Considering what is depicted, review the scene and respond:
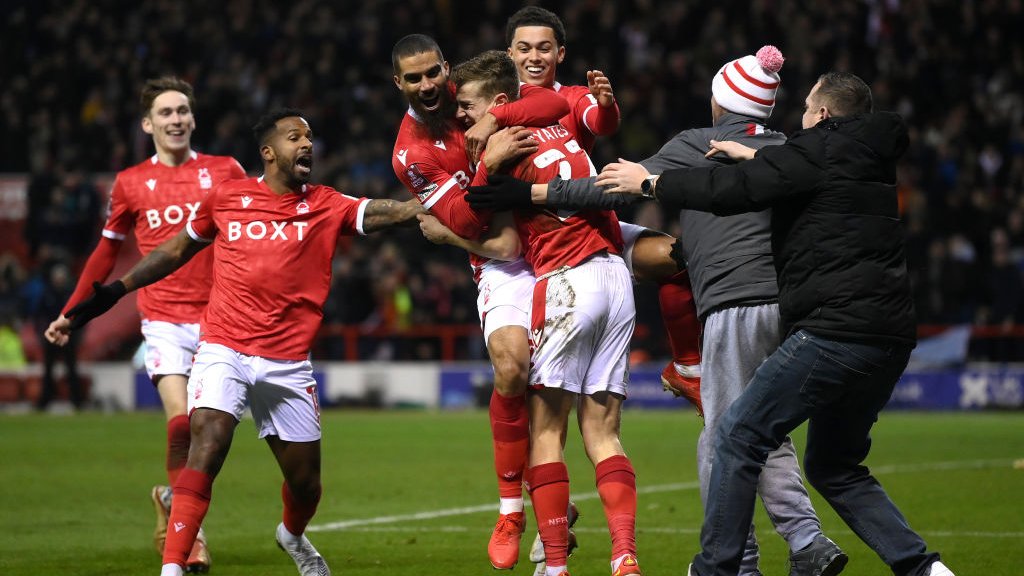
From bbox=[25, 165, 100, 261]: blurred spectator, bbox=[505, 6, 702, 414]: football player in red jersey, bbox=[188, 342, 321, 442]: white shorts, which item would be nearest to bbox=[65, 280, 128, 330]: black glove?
bbox=[188, 342, 321, 442]: white shorts

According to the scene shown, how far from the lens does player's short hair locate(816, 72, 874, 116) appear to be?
634 centimetres

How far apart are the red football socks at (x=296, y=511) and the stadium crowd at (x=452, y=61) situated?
13.8 meters

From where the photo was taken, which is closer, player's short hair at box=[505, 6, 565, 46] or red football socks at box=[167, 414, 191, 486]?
player's short hair at box=[505, 6, 565, 46]

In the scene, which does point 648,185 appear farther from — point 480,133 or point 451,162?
point 451,162

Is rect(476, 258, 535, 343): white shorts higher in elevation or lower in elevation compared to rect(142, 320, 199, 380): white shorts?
higher

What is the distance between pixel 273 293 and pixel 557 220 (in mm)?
1599

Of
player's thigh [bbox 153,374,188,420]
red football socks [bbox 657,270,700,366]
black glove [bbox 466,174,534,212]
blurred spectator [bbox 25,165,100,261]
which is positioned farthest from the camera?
blurred spectator [bbox 25,165,100,261]

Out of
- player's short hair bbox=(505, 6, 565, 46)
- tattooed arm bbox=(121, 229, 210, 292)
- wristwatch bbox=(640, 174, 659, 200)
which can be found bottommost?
tattooed arm bbox=(121, 229, 210, 292)

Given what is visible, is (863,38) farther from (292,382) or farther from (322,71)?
(292,382)

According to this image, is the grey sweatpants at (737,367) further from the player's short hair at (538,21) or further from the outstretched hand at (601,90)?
the player's short hair at (538,21)

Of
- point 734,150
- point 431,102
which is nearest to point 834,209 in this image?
point 734,150

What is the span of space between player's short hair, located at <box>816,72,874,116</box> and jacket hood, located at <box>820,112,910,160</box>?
0.37ft

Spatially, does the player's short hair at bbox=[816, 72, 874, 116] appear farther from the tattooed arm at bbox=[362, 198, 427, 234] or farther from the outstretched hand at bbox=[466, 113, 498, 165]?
the tattooed arm at bbox=[362, 198, 427, 234]

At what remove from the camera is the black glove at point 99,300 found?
7824 mm
